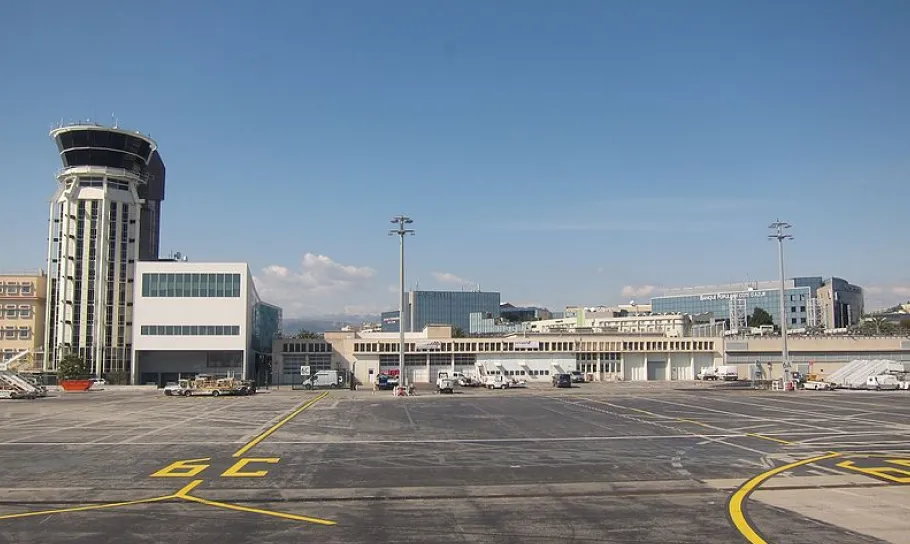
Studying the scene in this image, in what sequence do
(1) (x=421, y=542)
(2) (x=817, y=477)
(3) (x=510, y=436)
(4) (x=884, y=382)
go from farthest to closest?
(4) (x=884, y=382) → (3) (x=510, y=436) → (2) (x=817, y=477) → (1) (x=421, y=542)

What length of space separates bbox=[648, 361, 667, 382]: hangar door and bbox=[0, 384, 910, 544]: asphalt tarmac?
73.9 metres

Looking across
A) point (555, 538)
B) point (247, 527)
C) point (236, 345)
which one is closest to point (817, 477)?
point (555, 538)

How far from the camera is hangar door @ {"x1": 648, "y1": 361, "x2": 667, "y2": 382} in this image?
115 meters

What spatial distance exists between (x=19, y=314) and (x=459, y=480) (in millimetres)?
103935

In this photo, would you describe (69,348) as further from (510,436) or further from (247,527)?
(247,527)

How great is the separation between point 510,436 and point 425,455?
7.68 metres

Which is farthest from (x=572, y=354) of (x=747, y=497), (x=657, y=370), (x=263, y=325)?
(x=747, y=497)

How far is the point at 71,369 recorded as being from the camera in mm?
90500

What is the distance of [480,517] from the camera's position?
53.5 ft

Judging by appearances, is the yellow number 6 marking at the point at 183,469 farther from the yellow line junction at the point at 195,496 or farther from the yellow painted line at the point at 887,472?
the yellow painted line at the point at 887,472

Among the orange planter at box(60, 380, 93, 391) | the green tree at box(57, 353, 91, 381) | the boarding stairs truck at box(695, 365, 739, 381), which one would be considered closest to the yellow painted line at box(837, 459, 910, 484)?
the orange planter at box(60, 380, 93, 391)

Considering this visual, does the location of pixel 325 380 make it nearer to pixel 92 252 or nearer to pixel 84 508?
pixel 92 252

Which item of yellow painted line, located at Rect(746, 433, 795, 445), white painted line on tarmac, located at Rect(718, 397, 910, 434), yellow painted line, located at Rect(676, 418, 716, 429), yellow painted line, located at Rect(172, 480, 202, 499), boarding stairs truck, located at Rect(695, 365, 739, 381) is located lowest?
boarding stairs truck, located at Rect(695, 365, 739, 381)

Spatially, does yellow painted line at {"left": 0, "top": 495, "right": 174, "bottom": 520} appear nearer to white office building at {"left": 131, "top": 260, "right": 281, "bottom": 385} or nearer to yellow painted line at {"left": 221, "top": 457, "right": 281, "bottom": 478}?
yellow painted line at {"left": 221, "top": 457, "right": 281, "bottom": 478}
